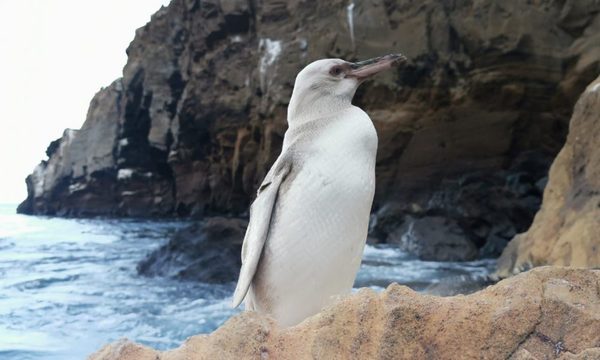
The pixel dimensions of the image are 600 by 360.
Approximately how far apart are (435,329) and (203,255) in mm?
7359

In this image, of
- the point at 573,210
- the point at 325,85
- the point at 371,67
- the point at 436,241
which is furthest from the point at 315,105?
the point at 436,241

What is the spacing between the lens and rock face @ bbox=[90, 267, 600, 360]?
92cm

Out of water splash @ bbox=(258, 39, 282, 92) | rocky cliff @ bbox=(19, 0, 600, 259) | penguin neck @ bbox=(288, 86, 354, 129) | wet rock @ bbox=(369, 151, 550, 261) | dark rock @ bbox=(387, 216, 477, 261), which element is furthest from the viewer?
water splash @ bbox=(258, 39, 282, 92)

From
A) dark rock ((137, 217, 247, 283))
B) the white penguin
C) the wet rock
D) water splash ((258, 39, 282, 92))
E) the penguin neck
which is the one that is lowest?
the wet rock

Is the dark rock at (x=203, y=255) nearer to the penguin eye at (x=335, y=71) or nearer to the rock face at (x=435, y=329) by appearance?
the penguin eye at (x=335, y=71)

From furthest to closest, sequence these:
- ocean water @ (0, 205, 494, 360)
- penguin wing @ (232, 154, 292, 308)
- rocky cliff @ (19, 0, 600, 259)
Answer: rocky cliff @ (19, 0, 600, 259)
ocean water @ (0, 205, 494, 360)
penguin wing @ (232, 154, 292, 308)

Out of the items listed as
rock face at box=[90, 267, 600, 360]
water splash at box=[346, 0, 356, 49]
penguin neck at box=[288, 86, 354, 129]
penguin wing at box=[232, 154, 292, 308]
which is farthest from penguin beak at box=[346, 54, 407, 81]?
water splash at box=[346, 0, 356, 49]

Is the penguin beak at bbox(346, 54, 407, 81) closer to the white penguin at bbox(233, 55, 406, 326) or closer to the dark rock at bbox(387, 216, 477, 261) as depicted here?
the white penguin at bbox(233, 55, 406, 326)

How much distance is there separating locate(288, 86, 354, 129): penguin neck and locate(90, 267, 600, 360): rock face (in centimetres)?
120

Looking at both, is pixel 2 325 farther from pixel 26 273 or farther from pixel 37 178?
pixel 37 178

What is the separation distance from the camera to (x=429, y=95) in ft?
45.2

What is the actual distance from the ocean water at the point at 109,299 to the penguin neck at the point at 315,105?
3185 millimetres

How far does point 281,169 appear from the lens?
2006mm

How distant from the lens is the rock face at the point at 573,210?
15.5ft
